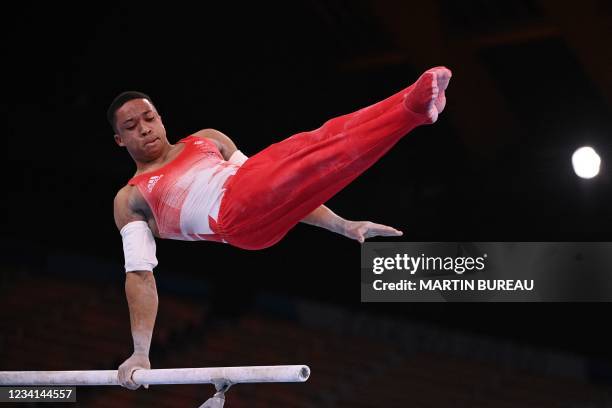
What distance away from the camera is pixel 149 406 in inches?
388

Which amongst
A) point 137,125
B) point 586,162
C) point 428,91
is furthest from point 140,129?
point 586,162

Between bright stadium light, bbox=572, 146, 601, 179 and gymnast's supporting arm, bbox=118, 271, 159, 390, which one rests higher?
bright stadium light, bbox=572, 146, 601, 179

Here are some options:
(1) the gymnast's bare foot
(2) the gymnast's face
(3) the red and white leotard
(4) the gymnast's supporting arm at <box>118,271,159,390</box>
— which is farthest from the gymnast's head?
(1) the gymnast's bare foot

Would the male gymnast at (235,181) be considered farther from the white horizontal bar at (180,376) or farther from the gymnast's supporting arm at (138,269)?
the white horizontal bar at (180,376)

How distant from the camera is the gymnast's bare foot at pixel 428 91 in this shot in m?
3.58

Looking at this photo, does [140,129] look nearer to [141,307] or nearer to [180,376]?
[141,307]

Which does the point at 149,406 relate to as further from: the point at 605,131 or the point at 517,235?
the point at 605,131

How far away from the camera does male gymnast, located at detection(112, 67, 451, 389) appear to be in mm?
3779

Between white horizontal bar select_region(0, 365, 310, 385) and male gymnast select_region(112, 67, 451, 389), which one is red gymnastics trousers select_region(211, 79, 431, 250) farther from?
white horizontal bar select_region(0, 365, 310, 385)

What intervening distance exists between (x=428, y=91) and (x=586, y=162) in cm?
495

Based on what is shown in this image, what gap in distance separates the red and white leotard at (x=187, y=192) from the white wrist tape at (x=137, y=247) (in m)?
A: 0.11

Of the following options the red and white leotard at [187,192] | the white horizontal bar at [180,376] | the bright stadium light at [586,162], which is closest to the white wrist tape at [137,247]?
the red and white leotard at [187,192]

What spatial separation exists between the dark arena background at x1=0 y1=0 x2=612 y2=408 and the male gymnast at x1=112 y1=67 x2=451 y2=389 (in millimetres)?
4268

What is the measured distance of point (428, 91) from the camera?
3.59m
